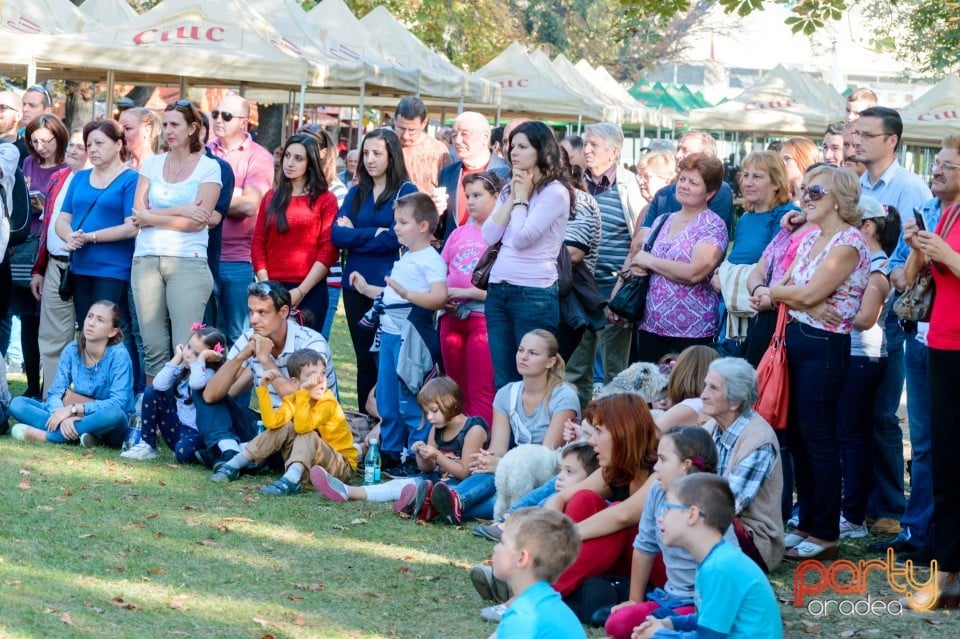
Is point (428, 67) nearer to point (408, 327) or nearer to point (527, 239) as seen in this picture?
point (408, 327)

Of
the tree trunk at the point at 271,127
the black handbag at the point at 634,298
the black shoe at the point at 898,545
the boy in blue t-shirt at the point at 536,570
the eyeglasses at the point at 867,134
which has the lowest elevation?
the black shoe at the point at 898,545

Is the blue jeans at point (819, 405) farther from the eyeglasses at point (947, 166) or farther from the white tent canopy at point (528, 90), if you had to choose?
the white tent canopy at point (528, 90)

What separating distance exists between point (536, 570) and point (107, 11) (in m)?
16.8

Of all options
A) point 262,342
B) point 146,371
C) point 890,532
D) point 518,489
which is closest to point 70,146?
point 146,371

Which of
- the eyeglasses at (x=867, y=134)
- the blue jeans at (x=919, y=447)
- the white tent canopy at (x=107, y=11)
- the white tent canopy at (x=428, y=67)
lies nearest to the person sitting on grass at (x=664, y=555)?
the blue jeans at (x=919, y=447)

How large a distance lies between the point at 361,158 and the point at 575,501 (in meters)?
3.86

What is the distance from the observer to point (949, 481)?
5.55 m

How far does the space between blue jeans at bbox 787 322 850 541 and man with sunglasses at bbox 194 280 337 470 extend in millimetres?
2994

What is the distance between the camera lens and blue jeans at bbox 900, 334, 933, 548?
659 cm

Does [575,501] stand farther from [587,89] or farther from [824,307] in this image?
[587,89]

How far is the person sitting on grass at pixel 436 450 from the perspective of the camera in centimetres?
741

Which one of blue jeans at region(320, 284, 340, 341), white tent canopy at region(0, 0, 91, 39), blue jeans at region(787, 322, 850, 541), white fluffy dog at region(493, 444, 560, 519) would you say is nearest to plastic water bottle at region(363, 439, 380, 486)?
white fluffy dog at region(493, 444, 560, 519)

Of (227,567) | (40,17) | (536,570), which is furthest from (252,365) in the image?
(40,17)

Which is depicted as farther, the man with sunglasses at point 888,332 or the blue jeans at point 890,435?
the blue jeans at point 890,435
